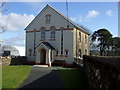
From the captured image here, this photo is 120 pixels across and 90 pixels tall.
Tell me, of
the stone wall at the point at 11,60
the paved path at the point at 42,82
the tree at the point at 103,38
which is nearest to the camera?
the paved path at the point at 42,82

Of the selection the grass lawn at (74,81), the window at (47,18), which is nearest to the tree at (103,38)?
the window at (47,18)

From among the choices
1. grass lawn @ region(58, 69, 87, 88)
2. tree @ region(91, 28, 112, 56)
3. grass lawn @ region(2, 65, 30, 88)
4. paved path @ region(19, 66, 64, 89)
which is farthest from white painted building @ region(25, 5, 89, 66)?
tree @ region(91, 28, 112, 56)

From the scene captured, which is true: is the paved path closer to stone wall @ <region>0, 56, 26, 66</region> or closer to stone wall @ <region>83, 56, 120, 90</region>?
stone wall @ <region>83, 56, 120, 90</region>

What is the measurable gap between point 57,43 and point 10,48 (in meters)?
22.7

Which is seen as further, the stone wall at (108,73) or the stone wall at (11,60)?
the stone wall at (11,60)

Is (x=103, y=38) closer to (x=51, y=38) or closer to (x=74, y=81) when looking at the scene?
(x=51, y=38)

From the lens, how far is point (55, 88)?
958 centimetres

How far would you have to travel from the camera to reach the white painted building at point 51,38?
27375mm

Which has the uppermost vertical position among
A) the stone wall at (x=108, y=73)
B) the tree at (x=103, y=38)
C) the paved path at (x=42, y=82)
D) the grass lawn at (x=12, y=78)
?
the tree at (x=103, y=38)

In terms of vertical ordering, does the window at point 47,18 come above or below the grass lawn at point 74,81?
above

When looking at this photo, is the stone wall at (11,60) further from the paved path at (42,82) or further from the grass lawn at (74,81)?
the grass lawn at (74,81)

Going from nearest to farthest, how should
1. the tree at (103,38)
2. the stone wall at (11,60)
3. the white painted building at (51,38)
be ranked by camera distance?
the stone wall at (11,60)
the white painted building at (51,38)
the tree at (103,38)

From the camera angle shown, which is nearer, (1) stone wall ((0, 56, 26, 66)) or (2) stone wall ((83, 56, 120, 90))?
(2) stone wall ((83, 56, 120, 90))

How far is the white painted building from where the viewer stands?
27375 mm
